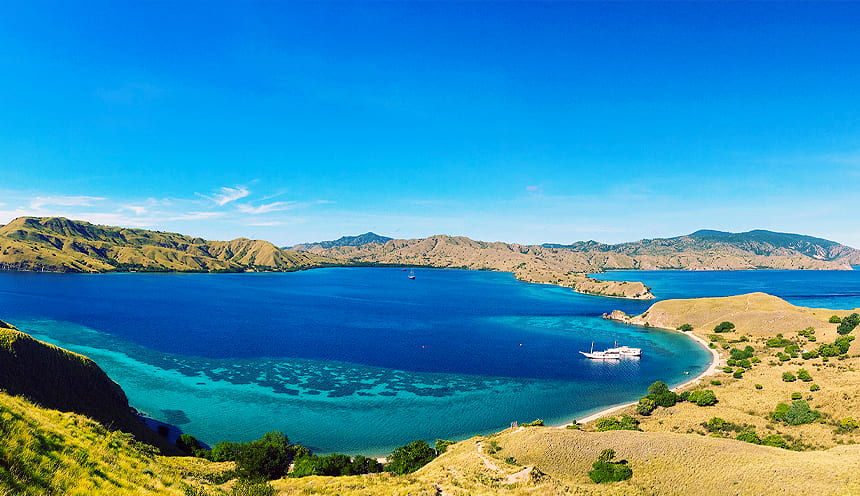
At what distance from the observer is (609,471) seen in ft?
119

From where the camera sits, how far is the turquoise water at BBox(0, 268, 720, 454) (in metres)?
64.6

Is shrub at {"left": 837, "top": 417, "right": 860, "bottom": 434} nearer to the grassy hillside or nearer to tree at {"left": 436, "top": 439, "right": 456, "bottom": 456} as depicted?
tree at {"left": 436, "top": 439, "right": 456, "bottom": 456}

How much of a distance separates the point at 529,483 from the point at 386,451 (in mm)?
27222

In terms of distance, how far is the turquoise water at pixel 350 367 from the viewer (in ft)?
212

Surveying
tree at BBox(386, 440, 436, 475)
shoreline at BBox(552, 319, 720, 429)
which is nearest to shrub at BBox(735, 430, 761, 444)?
shoreline at BBox(552, 319, 720, 429)

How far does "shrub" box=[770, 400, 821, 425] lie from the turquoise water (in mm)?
24894

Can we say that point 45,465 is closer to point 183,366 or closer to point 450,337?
point 183,366

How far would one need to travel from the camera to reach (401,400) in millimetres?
74812

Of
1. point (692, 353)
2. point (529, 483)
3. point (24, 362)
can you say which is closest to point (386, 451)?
point (529, 483)

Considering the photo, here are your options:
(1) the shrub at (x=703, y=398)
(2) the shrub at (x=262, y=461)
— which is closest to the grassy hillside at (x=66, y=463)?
(2) the shrub at (x=262, y=461)

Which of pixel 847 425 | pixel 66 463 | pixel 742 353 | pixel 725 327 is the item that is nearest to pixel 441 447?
pixel 66 463

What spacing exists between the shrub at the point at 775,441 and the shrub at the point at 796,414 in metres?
11.1

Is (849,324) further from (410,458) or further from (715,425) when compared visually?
(410,458)

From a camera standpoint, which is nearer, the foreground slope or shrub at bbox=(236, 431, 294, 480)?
the foreground slope
